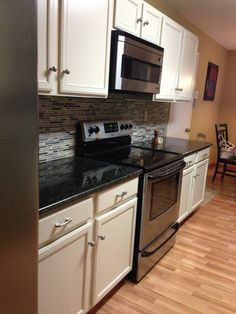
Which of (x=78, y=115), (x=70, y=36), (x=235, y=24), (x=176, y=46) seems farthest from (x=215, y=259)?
(x=235, y=24)

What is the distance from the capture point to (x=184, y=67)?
2955 mm

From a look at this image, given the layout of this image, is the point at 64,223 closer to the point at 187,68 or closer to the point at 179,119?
the point at 187,68

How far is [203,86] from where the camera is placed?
4742 mm

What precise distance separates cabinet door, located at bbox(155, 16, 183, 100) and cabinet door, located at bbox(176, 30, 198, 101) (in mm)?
107

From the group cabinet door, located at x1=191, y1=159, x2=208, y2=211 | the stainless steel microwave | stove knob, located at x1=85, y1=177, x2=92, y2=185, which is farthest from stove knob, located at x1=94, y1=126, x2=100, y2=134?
cabinet door, located at x1=191, y1=159, x2=208, y2=211

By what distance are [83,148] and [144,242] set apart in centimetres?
84

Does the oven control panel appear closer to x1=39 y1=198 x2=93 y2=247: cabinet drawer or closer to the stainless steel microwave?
the stainless steel microwave

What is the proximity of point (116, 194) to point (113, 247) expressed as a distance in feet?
1.18

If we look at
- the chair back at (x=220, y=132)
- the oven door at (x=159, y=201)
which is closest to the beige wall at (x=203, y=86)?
the chair back at (x=220, y=132)

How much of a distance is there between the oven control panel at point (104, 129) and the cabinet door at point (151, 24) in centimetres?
73

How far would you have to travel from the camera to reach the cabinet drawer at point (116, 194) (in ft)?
5.18

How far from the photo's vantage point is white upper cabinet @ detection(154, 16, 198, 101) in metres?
2.55

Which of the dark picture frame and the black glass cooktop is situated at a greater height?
the dark picture frame

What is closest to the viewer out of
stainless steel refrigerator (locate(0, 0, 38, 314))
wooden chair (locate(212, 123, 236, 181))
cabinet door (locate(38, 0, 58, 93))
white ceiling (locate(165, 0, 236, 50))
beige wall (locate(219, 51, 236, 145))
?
stainless steel refrigerator (locate(0, 0, 38, 314))
